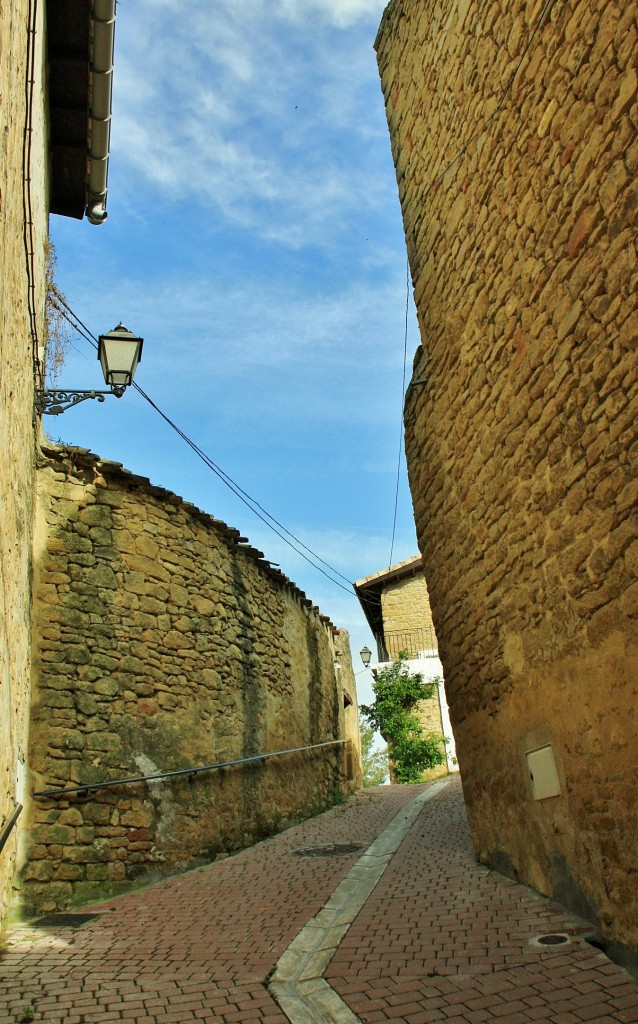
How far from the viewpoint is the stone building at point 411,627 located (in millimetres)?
19219

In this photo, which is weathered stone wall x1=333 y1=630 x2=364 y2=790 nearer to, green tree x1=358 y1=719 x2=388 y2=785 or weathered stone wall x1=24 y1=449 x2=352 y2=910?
weathered stone wall x1=24 y1=449 x2=352 y2=910

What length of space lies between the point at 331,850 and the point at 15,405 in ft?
17.9

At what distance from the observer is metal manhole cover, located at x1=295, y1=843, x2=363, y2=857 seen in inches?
293

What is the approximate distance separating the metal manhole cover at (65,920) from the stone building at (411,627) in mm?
14261

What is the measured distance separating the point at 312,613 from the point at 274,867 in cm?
638

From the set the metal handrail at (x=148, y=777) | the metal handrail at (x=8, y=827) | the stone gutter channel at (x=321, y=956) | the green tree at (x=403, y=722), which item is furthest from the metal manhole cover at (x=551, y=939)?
the green tree at (x=403, y=722)

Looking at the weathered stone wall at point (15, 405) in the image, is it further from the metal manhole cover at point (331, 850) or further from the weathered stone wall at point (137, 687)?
the metal manhole cover at point (331, 850)

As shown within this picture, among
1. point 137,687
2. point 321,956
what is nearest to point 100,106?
point 137,687

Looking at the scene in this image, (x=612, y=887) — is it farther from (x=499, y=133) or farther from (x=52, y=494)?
(x=52, y=494)

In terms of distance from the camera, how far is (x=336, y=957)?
402 centimetres

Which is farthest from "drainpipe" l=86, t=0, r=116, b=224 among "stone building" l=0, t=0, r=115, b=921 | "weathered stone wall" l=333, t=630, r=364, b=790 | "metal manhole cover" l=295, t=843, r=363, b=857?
"weathered stone wall" l=333, t=630, r=364, b=790

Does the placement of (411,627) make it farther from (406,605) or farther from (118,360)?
(118,360)

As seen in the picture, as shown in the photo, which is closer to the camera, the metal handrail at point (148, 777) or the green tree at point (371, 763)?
the metal handrail at point (148, 777)

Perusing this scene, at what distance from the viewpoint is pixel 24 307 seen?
Result: 5867 mm
